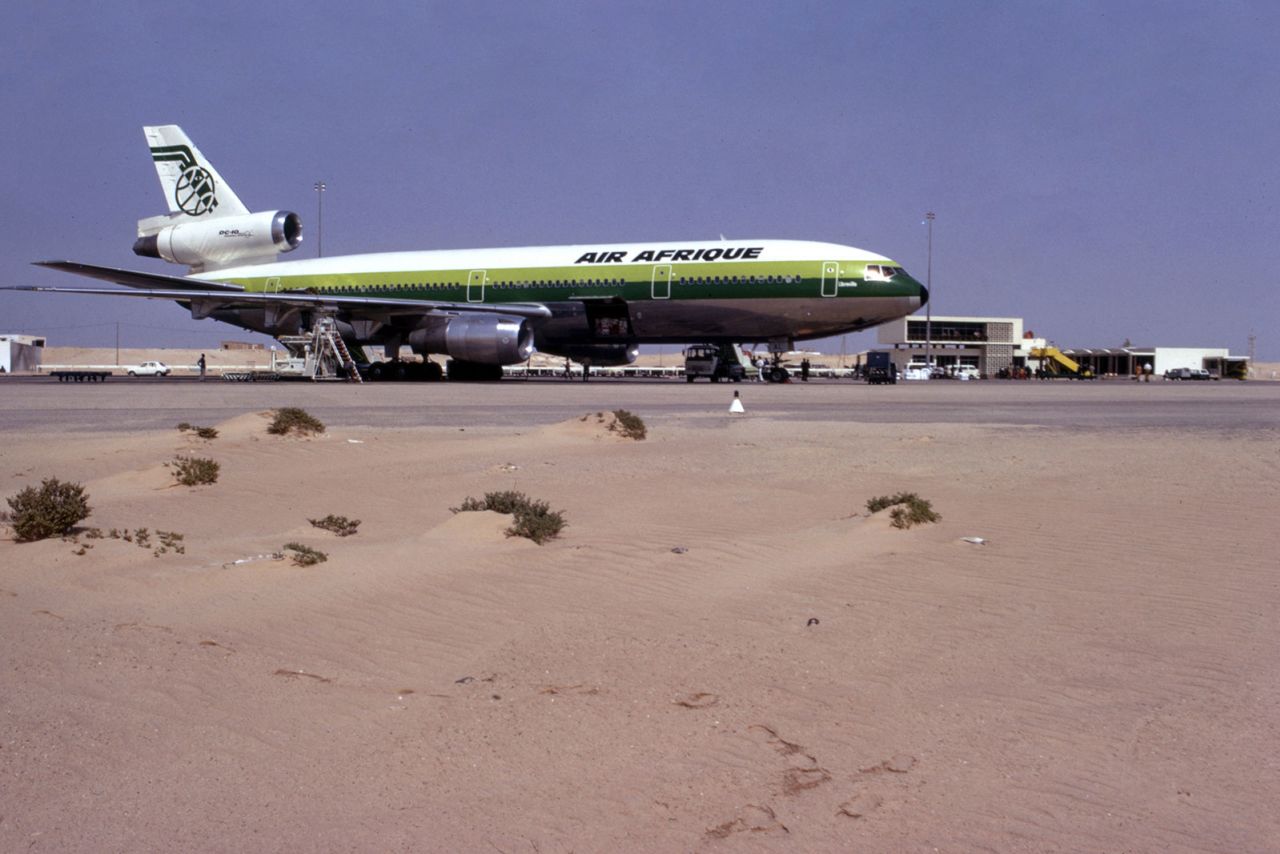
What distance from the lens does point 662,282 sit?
3422 cm

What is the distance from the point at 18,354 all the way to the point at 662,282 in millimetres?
50192

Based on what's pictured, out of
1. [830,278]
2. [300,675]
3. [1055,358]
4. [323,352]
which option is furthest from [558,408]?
[1055,358]

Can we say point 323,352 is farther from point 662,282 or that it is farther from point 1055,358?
point 1055,358

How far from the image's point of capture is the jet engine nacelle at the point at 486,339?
111ft

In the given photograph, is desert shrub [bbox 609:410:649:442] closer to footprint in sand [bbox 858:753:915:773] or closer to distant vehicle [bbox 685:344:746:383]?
footprint in sand [bbox 858:753:915:773]

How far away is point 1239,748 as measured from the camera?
13.8 feet

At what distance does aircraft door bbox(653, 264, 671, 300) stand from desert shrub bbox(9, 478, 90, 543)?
27.1 metres

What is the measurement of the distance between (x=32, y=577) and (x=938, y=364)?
9483cm

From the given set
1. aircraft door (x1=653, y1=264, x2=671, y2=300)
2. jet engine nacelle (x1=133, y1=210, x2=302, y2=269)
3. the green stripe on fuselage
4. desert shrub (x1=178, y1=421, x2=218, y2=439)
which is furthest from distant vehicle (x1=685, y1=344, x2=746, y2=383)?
desert shrub (x1=178, y1=421, x2=218, y2=439)

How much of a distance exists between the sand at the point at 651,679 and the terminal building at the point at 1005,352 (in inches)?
3305

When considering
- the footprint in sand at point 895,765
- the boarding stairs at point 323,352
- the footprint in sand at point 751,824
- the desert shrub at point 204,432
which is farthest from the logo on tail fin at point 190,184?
the footprint in sand at point 751,824

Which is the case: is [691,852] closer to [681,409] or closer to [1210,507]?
[1210,507]

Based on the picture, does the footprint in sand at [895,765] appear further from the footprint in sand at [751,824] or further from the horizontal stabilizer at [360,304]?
the horizontal stabilizer at [360,304]

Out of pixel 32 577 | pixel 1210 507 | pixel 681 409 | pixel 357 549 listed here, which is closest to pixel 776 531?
pixel 357 549
